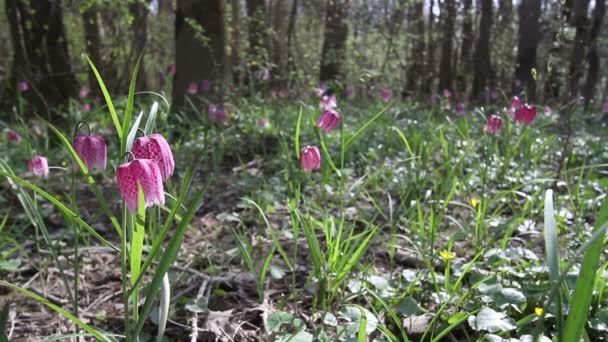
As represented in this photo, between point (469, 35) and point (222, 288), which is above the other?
point (469, 35)

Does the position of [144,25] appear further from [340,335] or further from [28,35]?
[340,335]

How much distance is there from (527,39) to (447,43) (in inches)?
97.0

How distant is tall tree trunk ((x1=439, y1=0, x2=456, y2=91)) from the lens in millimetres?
5082

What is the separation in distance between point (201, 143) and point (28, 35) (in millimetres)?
3642

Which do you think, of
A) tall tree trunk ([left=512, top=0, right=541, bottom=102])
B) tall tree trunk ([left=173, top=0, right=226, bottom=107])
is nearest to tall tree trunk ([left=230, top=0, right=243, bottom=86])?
tall tree trunk ([left=173, top=0, right=226, bottom=107])

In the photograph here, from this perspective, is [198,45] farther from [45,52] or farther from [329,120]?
[329,120]

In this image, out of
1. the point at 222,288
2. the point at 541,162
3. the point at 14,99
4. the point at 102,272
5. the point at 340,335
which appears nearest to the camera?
the point at 340,335

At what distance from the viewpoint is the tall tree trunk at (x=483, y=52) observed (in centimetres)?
508

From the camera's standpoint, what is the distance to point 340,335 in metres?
1.18

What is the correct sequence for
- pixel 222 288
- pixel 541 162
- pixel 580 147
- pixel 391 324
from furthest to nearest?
pixel 580 147 < pixel 541 162 < pixel 222 288 < pixel 391 324

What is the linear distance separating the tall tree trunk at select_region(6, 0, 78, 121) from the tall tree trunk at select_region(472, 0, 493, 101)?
183 inches

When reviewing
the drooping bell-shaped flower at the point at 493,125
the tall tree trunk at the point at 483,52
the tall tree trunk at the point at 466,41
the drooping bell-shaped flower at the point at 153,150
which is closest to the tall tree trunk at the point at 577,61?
the drooping bell-shaped flower at the point at 493,125

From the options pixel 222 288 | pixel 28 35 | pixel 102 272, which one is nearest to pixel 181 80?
pixel 28 35

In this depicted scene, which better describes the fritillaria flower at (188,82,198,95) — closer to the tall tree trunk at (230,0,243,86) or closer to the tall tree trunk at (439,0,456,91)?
the tall tree trunk at (230,0,243,86)
